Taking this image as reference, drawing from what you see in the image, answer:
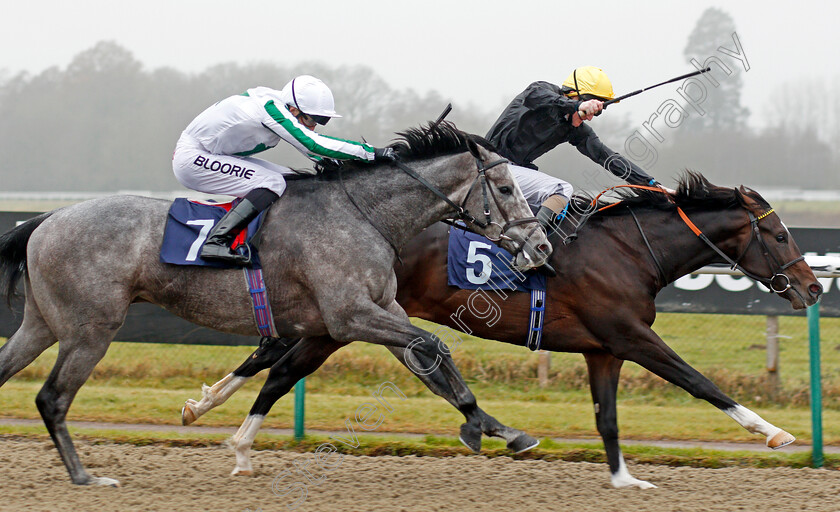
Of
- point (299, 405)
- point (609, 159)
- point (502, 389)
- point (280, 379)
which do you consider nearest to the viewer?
point (280, 379)

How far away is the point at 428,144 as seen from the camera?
4.45 meters

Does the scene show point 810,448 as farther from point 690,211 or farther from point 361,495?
point 361,495

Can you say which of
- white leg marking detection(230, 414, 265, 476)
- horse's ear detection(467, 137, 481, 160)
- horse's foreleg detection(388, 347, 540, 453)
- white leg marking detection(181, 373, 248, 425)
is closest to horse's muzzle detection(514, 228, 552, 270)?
horse's ear detection(467, 137, 481, 160)

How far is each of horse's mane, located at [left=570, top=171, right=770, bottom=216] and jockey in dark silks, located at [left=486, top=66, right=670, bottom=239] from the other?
11cm

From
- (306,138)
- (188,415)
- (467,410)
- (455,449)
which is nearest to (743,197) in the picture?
(467,410)

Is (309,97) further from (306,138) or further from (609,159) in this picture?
(609,159)

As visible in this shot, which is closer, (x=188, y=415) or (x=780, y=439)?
(x=780, y=439)

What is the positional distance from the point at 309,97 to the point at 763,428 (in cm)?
274

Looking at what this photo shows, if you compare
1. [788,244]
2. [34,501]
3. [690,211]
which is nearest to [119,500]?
[34,501]

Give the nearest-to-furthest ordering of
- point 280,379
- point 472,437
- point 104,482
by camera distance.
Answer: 1. point 472,437
2. point 104,482
3. point 280,379

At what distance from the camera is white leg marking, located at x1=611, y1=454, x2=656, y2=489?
4496mm

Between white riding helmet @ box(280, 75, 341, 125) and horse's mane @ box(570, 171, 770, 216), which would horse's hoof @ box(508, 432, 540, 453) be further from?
white riding helmet @ box(280, 75, 341, 125)

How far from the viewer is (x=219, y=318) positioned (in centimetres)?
431

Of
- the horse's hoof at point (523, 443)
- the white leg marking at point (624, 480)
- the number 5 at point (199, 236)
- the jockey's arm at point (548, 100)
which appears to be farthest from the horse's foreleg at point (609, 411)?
the number 5 at point (199, 236)
